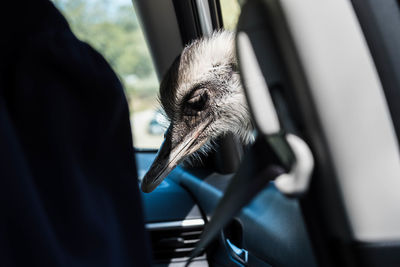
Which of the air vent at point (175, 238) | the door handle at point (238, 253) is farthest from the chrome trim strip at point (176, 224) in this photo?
the door handle at point (238, 253)

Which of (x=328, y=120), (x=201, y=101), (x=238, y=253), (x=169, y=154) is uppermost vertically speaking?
(x=328, y=120)

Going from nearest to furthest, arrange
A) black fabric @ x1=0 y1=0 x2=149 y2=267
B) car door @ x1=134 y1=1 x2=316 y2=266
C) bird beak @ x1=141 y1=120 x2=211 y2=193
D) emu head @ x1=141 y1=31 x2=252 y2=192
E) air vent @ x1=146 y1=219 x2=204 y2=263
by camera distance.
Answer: black fabric @ x1=0 y1=0 x2=149 y2=267, car door @ x1=134 y1=1 x2=316 y2=266, bird beak @ x1=141 y1=120 x2=211 y2=193, emu head @ x1=141 y1=31 x2=252 y2=192, air vent @ x1=146 y1=219 x2=204 y2=263

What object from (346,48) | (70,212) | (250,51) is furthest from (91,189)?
(346,48)

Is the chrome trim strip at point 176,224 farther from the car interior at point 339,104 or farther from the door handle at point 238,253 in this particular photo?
the car interior at point 339,104

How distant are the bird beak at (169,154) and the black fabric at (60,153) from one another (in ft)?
2.97

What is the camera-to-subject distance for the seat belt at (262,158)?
2.10 ft

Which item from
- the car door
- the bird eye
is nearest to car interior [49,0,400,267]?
the car door

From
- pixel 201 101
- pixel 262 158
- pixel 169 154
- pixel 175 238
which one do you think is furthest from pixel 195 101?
pixel 262 158

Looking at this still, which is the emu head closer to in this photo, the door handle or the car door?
the car door

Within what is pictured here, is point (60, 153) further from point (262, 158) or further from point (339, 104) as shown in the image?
point (339, 104)

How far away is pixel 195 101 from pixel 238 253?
65 cm

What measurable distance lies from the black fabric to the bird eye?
4.10ft

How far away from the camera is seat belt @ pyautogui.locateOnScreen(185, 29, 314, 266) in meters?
0.64

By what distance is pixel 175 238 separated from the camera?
186 centimetres
